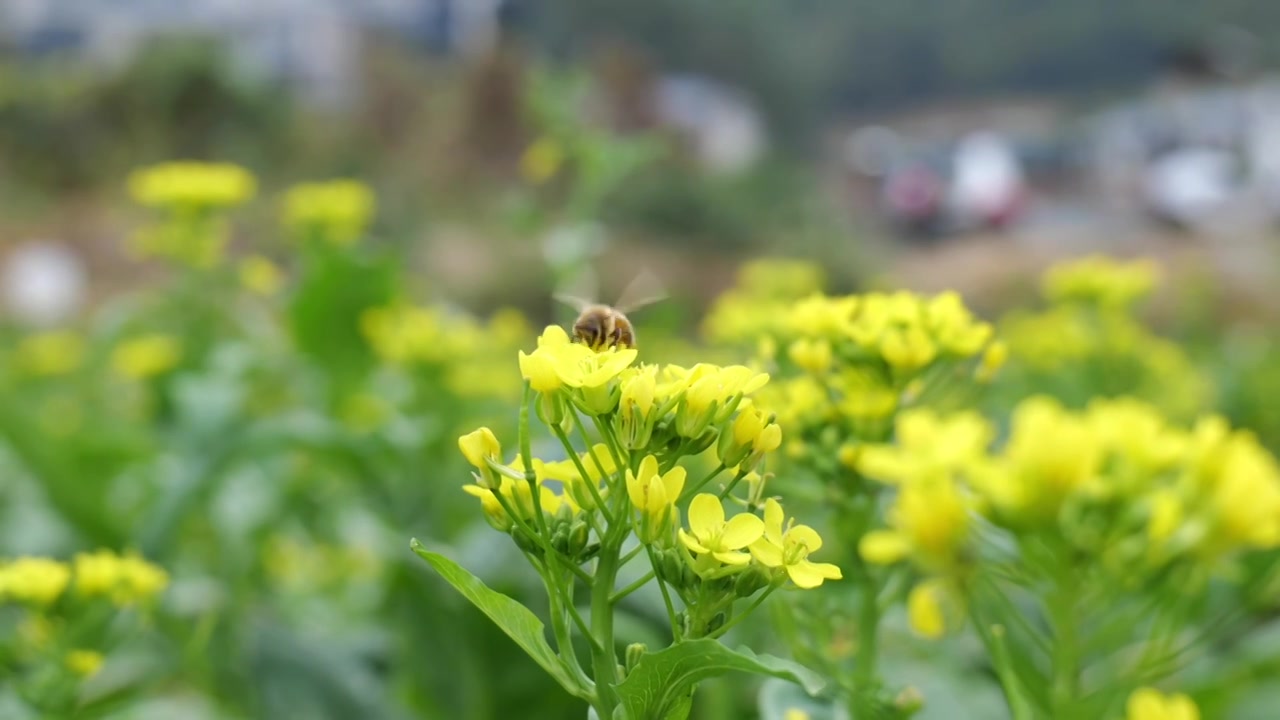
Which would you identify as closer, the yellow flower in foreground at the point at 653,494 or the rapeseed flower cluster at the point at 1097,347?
the yellow flower in foreground at the point at 653,494

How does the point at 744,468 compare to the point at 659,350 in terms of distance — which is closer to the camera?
the point at 744,468

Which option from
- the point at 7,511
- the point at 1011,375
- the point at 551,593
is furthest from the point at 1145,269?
the point at 7,511

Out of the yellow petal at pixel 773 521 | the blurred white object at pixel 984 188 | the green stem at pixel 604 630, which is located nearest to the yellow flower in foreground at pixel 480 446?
the green stem at pixel 604 630

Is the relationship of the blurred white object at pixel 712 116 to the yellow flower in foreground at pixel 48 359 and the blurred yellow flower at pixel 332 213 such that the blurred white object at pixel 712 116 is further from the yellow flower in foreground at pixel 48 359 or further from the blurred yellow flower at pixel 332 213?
the blurred yellow flower at pixel 332 213

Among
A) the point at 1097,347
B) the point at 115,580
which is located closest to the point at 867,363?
the point at 115,580

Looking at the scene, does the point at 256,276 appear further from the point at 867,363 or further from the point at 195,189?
the point at 867,363

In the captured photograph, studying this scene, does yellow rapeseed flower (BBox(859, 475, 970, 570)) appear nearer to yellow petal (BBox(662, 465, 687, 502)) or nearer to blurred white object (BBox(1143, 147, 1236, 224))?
yellow petal (BBox(662, 465, 687, 502))

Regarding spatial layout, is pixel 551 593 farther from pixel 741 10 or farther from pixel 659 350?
pixel 741 10
